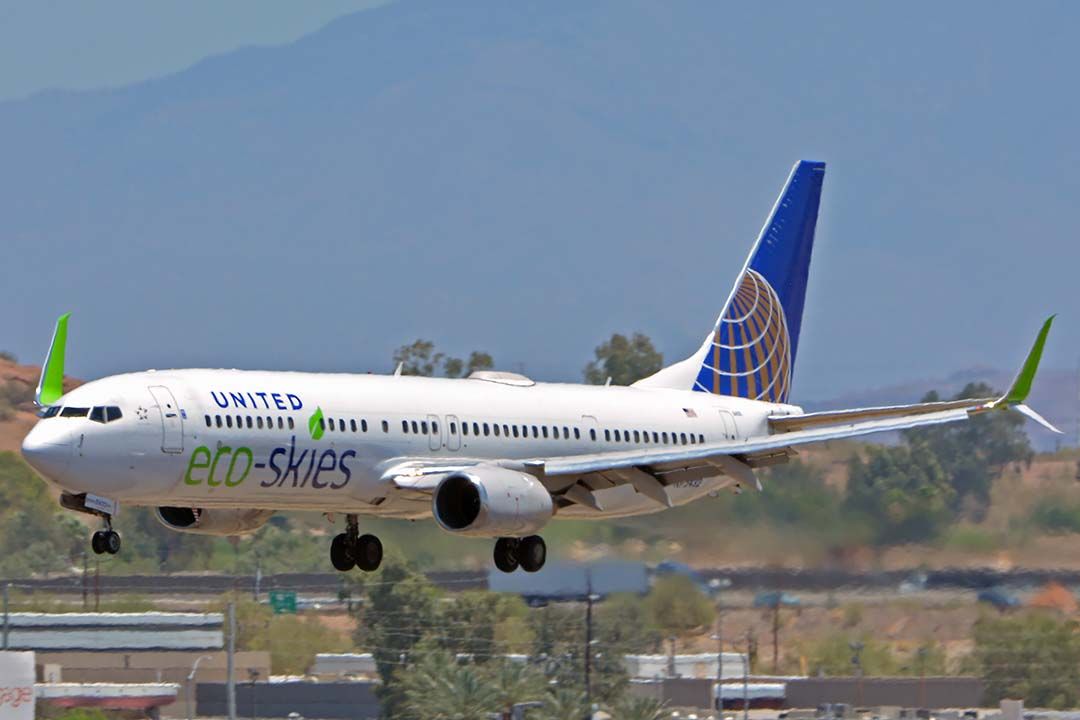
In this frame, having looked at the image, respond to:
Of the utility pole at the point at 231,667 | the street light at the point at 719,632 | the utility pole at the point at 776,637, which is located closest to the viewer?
the street light at the point at 719,632

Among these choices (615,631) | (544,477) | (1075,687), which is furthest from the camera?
(1075,687)

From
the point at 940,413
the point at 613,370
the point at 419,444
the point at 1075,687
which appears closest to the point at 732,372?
the point at 940,413

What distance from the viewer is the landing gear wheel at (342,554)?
43000 millimetres

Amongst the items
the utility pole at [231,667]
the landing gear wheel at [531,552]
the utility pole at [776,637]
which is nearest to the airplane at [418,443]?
the landing gear wheel at [531,552]

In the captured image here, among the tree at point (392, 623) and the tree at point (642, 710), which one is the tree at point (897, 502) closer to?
the tree at point (642, 710)

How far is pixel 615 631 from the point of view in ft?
192

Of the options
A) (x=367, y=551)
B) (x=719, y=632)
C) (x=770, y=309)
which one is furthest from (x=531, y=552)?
(x=719, y=632)

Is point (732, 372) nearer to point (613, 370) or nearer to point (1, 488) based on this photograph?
point (1, 488)

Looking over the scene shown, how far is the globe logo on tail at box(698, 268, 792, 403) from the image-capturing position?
1918 inches

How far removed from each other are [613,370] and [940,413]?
64673 mm

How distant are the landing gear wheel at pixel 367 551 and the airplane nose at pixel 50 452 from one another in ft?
25.4

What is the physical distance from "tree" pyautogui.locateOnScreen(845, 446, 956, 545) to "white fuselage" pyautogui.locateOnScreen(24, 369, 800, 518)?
7.89m

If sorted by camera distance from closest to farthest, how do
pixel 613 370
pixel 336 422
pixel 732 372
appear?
pixel 336 422 < pixel 732 372 < pixel 613 370

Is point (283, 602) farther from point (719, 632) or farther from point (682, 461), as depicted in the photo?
point (682, 461)
